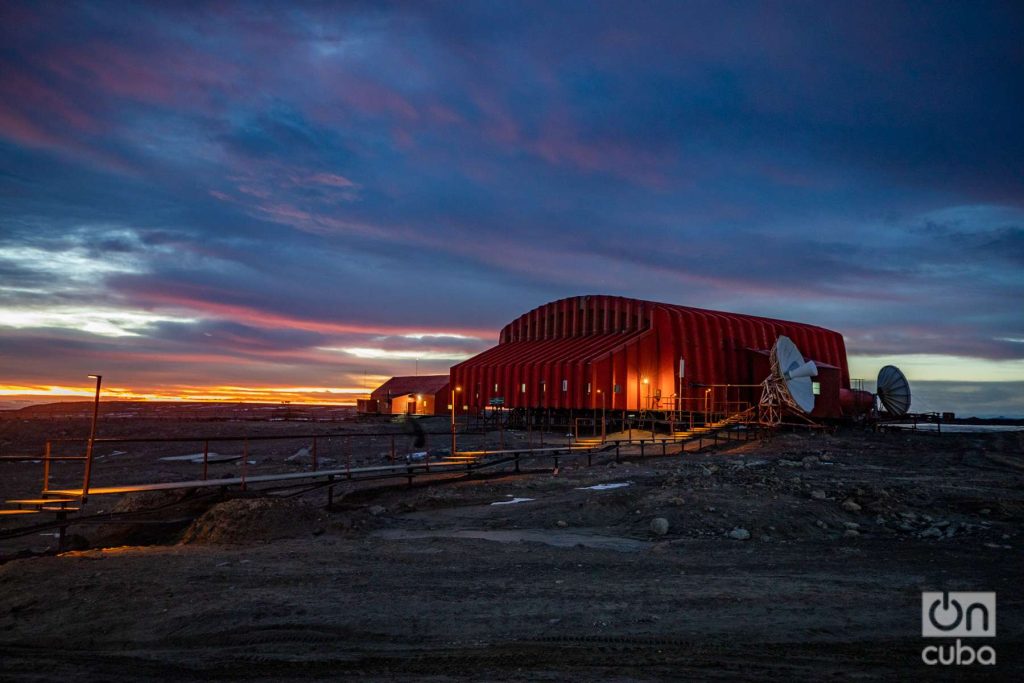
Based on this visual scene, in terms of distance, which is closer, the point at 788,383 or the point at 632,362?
the point at 788,383

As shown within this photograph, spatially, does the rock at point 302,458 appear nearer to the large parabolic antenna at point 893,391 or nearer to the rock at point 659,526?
the rock at point 659,526

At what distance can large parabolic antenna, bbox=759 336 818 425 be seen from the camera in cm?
3200

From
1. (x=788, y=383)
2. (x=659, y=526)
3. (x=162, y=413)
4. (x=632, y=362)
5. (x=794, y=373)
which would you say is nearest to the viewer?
(x=659, y=526)

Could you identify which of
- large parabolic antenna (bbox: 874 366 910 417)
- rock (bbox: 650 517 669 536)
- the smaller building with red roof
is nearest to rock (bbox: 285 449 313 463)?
rock (bbox: 650 517 669 536)

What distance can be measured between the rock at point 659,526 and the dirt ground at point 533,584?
27mm

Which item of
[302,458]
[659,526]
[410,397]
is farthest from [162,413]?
[659,526]

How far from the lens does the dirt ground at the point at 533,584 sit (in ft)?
19.0

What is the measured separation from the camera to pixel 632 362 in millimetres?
37531

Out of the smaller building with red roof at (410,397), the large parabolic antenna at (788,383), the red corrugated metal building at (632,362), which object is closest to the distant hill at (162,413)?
the smaller building with red roof at (410,397)

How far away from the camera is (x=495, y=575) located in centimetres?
880

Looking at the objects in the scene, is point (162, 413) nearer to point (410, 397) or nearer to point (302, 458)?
point (410, 397)

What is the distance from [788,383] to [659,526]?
22670 mm

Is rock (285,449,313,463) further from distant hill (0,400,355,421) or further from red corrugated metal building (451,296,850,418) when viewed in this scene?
distant hill (0,400,355,421)

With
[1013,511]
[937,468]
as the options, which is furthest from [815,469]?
[1013,511]
